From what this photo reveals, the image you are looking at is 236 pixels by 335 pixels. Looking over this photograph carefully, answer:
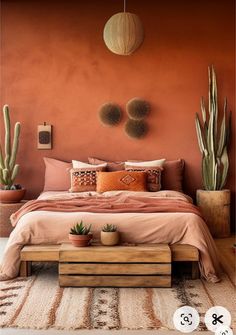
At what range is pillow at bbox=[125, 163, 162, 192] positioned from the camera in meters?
6.71

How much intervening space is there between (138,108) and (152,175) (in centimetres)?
111

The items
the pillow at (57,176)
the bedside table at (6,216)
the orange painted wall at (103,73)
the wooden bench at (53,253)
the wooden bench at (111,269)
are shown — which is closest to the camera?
the wooden bench at (111,269)

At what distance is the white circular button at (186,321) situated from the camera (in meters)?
3.56

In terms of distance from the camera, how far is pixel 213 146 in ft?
22.9

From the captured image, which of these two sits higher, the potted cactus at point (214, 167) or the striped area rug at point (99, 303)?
the potted cactus at point (214, 167)

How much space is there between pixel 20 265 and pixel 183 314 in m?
1.81

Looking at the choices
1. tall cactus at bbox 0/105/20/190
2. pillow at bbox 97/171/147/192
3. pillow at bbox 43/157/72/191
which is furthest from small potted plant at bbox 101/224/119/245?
tall cactus at bbox 0/105/20/190

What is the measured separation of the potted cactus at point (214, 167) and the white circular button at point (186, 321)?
125 inches

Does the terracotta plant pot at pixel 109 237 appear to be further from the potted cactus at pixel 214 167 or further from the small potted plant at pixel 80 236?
the potted cactus at pixel 214 167

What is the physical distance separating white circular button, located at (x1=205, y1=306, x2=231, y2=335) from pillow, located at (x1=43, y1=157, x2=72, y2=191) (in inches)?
141

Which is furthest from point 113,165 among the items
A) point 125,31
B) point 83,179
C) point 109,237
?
point 109,237

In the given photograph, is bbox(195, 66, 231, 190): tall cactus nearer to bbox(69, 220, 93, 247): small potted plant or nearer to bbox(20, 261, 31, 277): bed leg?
bbox(69, 220, 93, 247): small potted plant

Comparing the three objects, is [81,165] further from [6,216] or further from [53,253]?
[53,253]

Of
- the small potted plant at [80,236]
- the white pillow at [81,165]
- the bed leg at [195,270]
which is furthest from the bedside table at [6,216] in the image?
the bed leg at [195,270]
